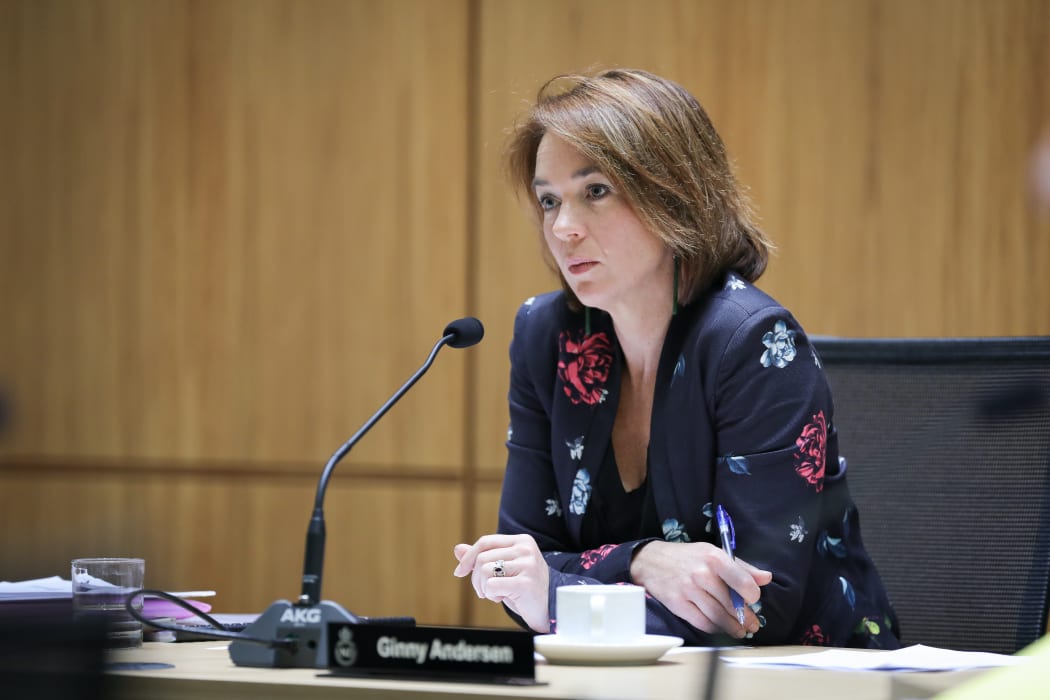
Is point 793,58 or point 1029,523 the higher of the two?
point 793,58

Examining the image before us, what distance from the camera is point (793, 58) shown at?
10.3 ft

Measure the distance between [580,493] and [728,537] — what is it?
30 centimetres

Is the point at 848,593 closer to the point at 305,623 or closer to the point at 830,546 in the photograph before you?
the point at 830,546

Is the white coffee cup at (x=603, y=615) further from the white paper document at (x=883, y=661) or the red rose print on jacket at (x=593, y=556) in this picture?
the red rose print on jacket at (x=593, y=556)

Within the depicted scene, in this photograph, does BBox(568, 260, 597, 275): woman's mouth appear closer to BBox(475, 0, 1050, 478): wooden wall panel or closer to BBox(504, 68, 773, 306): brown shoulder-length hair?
BBox(504, 68, 773, 306): brown shoulder-length hair

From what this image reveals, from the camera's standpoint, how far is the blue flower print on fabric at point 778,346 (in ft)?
5.44

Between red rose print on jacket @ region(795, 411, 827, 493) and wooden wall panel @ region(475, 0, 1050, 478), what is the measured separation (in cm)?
153

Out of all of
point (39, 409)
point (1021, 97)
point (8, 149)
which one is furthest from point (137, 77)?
point (1021, 97)

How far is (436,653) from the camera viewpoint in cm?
94

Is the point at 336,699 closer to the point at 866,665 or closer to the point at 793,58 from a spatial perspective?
the point at 866,665

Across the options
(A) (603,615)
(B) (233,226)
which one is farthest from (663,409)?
(B) (233,226)

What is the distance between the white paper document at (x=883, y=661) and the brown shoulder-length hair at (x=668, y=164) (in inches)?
28.6

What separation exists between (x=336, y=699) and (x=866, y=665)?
0.45 m

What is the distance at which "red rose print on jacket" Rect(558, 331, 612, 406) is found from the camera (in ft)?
6.07
